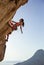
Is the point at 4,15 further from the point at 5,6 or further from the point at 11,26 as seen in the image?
the point at 11,26

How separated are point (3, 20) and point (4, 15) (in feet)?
2.38

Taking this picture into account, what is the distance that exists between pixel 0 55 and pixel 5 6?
32.9ft

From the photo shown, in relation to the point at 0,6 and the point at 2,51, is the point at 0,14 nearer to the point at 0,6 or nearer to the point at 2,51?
the point at 0,6

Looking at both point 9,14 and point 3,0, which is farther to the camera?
point 9,14

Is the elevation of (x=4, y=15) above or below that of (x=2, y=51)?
above

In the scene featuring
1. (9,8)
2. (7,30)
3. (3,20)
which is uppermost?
(9,8)

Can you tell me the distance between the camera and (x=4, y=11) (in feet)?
32.6

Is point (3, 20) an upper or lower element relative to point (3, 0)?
lower

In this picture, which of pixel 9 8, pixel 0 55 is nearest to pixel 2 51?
pixel 0 55

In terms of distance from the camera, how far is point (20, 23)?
13.6 m

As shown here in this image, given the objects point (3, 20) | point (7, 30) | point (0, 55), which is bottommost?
point (0, 55)

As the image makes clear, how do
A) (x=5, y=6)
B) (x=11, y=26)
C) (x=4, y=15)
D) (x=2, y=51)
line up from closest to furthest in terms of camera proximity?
(x=5, y=6), (x=4, y=15), (x=11, y=26), (x=2, y=51)

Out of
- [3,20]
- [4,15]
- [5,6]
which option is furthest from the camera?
[3,20]

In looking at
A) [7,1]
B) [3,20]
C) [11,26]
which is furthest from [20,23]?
[7,1]
